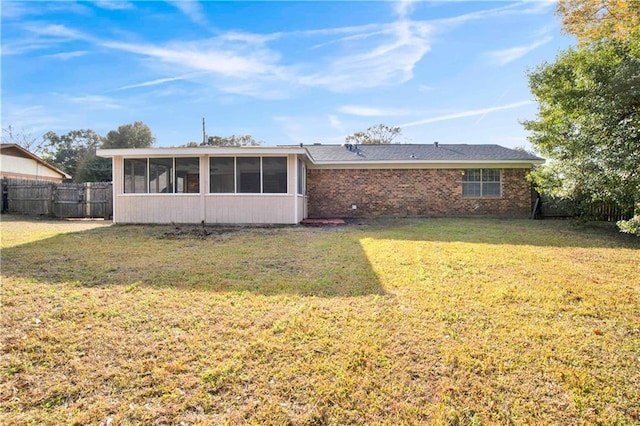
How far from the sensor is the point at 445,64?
39.5 ft

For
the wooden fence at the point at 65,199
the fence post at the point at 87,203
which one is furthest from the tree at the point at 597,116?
the fence post at the point at 87,203

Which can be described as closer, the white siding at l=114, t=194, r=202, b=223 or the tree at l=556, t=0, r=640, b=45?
the tree at l=556, t=0, r=640, b=45

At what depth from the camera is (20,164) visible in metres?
21.5

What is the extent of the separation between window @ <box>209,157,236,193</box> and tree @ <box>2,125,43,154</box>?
33.3 meters

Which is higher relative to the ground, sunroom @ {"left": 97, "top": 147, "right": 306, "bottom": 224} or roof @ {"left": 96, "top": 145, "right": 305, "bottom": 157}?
roof @ {"left": 96, "top": 145, "right": 305, "bottom": 157}

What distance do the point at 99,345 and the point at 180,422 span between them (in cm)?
131

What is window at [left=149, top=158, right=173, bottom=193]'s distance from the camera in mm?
11023

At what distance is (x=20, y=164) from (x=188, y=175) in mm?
19000

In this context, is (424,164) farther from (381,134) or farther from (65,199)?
(381,134)

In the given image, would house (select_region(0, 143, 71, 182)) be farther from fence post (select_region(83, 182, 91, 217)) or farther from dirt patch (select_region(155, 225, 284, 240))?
dirt patch (select_region(155, 225, 284, 240))

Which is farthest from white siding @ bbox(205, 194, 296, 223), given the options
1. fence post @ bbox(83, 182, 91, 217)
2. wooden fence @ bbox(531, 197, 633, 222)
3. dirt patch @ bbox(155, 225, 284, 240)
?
wooden fence @ bbox(531, 197, 633, 222)

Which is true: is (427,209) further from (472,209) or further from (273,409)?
(273,409)

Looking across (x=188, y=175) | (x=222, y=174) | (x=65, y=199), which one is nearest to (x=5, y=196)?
(x=65, y=199)

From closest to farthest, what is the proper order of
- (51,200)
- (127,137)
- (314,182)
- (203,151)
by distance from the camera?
(203,151) < (314,182) < (51,200) < (127,137)
